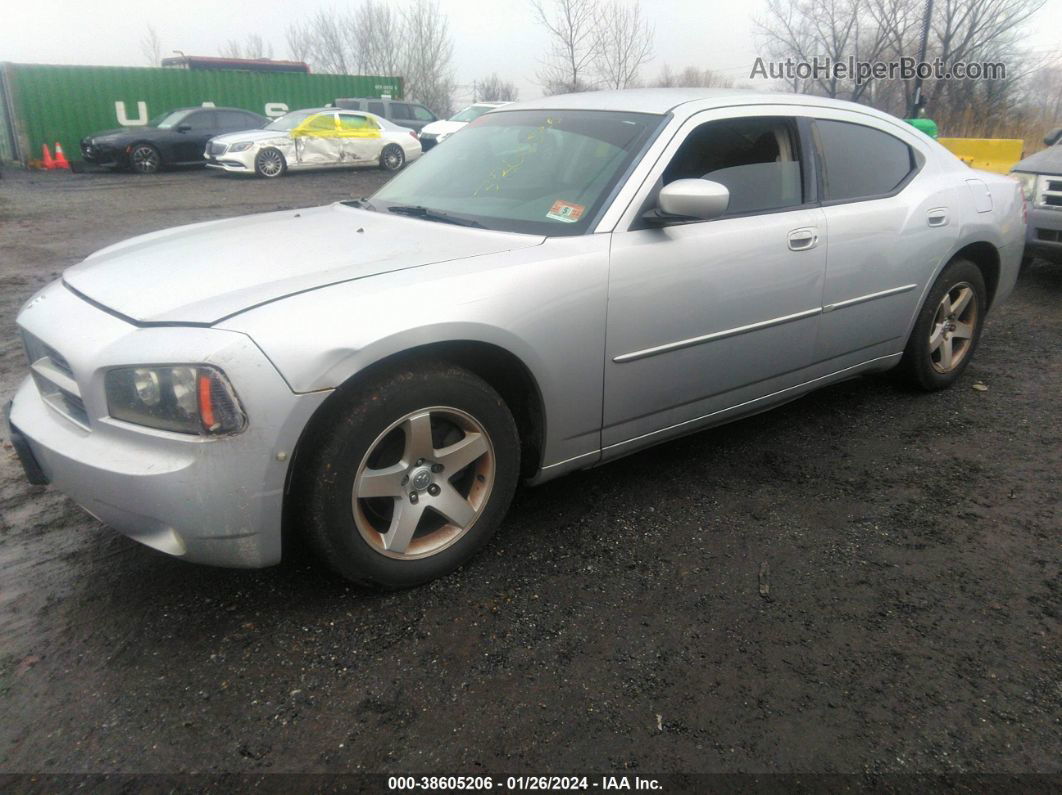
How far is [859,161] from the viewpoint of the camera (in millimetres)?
3832

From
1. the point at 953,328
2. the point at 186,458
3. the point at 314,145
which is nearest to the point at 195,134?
the point at 314,145

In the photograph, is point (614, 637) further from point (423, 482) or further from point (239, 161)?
point (239, 161)

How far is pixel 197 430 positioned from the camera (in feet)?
7.00

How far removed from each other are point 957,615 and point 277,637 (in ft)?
6.87

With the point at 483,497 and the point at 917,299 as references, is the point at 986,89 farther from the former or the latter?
the point at 483,497

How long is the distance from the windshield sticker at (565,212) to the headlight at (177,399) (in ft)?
4.50

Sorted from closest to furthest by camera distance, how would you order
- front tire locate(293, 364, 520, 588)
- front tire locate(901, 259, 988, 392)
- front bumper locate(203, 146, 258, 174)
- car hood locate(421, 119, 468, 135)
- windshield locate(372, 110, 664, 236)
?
1. front tire locate(293, 364, 520, 588)
2. windshield locate(372, 110, 664, 236)
3. front tire locate(901, 259, 988, 392)
4. front bumper locate(203, 146, 258, 174)
5. car hood locate(421, 119, 468, 135)

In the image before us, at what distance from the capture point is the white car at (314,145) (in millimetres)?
16797

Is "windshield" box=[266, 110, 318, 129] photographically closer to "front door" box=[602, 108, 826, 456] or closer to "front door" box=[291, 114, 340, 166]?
"front door" box=[291, 114, 340, 166]

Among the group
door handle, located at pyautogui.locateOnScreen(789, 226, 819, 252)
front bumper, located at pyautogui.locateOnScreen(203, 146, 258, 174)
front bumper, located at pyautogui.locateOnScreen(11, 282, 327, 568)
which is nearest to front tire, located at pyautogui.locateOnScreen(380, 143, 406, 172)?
front bumper, located at pyautogui.locateOnScreen(203, 146, 258, 174)

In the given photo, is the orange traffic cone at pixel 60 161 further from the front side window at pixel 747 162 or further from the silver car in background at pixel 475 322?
the front side window at pixel 747 162

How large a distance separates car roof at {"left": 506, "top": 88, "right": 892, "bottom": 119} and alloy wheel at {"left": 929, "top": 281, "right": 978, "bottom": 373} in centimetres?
120

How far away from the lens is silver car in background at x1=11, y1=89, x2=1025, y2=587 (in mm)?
2188

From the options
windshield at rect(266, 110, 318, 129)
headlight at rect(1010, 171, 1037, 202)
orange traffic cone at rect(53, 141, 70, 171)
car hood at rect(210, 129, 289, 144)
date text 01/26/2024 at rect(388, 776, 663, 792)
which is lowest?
orange traffic cone at rect(53, 141, 70, 171)
